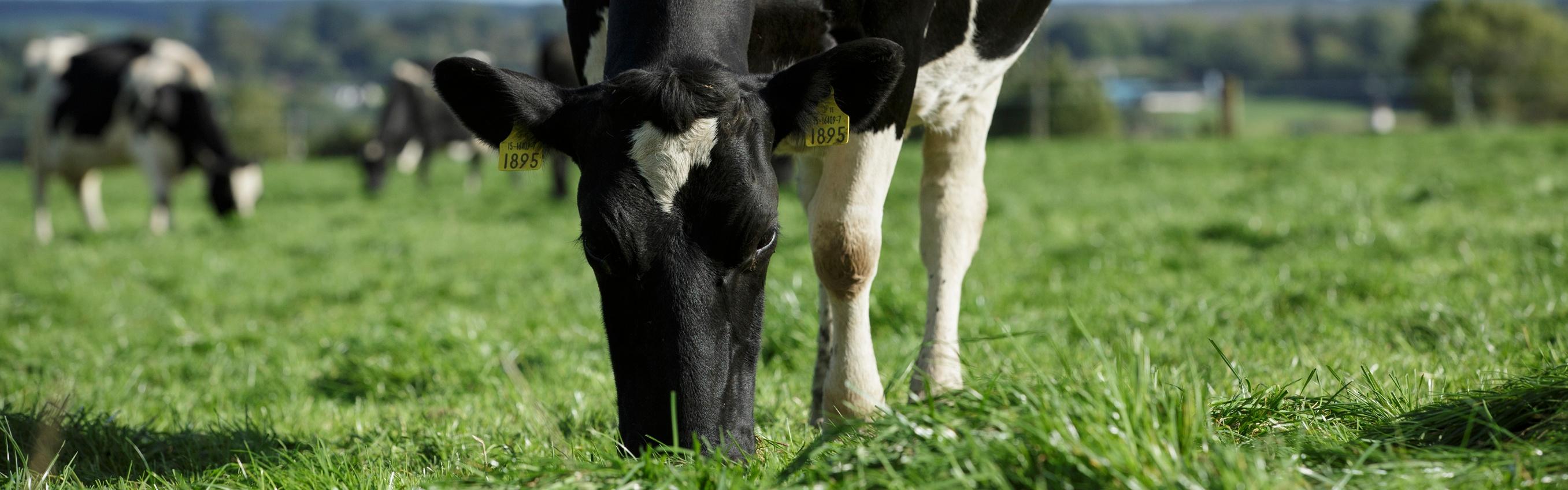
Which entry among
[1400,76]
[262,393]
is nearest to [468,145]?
[262,393]

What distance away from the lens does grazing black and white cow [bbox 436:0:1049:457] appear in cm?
257

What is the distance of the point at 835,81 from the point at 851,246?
2.44 feet

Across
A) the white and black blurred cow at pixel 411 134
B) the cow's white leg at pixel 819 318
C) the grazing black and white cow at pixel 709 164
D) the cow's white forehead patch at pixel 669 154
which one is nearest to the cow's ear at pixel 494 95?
the grazing black and white cow at pixel 709 164

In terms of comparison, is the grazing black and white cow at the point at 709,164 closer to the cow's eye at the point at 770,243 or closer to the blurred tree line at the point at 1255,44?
the cow's eye at the point at 770,243

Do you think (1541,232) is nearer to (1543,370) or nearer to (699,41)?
(1543,370)

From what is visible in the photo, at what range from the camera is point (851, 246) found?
353 centimetres

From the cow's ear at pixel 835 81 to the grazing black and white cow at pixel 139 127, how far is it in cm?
1187

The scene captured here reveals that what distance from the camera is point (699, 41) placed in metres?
2.91

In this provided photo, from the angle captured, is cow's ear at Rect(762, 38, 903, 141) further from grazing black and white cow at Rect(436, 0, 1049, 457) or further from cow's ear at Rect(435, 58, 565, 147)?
cow's ear at Rect(435, 58, 565, 147)

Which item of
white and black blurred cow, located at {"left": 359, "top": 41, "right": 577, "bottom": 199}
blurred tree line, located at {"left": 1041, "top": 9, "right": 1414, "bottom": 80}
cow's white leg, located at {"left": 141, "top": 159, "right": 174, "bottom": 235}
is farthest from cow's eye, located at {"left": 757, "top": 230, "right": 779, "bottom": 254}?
blurred tree line, located at {"left": 1041, "top": 9, "right": 1414, "bottom": 80}

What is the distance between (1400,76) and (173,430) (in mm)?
85587

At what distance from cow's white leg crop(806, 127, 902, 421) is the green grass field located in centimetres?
19

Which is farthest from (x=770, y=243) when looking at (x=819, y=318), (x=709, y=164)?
(x=819, y=318)

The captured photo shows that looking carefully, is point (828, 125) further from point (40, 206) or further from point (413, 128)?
point (413, 128)
